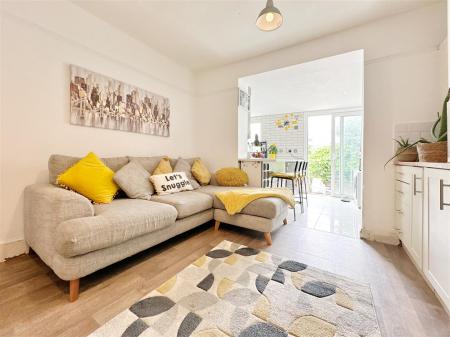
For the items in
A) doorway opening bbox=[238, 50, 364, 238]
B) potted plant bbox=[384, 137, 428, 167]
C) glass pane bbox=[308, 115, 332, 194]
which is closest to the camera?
potted plant bbox=[384, 137, 428, 167]

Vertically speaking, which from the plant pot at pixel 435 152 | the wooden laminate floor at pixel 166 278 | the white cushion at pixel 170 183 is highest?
the plant pot at pixel 435 152

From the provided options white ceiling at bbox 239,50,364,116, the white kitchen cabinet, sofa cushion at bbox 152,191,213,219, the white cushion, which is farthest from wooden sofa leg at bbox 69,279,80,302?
white ceiling at bbox 239,50,364,116

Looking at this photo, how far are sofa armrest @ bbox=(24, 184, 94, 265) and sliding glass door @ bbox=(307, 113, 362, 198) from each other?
527cm

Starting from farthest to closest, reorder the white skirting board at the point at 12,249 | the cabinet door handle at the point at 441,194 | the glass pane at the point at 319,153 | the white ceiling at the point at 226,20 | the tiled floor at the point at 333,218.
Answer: the glass pane at the point at 319,153, the tiled floor at the point at 333,218, the white ceiling at the point at 226,20, the white skirting board at the point at 12,249, the cabinet door handle at the point at 441,194

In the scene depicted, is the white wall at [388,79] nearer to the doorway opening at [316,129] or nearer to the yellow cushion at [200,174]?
the doorway opening at [316,129]

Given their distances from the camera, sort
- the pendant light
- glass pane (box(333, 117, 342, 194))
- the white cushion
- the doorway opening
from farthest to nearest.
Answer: glass pane (box(333, 117, 342, 194)) < the doorway opening < the white cushion < the pendant light

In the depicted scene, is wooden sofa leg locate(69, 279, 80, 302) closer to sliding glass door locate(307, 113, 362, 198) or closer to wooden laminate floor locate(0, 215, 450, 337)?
wooden laminate floor locate(0, 215, 450, 337)

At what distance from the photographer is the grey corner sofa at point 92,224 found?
1.22 metres

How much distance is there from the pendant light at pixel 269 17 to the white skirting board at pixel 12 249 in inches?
119

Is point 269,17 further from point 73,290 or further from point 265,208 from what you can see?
point 73,290

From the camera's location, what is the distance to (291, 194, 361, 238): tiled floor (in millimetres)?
2551

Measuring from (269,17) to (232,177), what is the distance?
81.8 inches

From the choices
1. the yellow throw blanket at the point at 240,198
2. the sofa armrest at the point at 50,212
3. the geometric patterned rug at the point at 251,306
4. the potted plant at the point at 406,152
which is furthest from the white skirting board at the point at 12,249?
the potted plant at the point at 406,152

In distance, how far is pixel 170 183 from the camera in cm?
248
